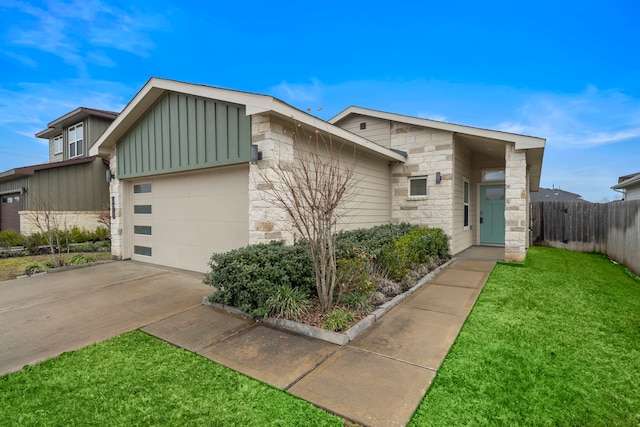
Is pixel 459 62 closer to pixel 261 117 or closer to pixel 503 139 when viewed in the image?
pixel 503 139

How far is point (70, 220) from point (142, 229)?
25.4 feet

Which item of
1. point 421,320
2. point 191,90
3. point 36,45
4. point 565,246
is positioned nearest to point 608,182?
point 565,246

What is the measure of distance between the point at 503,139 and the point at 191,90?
7.16m

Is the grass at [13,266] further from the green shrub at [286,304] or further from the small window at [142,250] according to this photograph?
the green shrub at [286,304]

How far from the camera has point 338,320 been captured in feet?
12.1

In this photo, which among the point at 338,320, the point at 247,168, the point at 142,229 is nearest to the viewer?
the point at 338,320

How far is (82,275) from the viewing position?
6.73 meters

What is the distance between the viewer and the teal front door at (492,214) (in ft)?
35.9

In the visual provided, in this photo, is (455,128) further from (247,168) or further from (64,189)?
(64,189)

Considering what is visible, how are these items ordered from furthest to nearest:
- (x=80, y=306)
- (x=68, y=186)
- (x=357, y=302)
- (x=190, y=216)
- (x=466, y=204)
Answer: (x=68, y=186) < (x=466, y=204) < (x=190, y=216) < (x=80, y=306) < (x=357, y=302)

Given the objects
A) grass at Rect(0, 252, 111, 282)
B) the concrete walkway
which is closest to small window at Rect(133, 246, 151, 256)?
grass at Rect(0, 252, 111, 282)

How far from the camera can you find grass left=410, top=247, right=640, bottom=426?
7.25 feet

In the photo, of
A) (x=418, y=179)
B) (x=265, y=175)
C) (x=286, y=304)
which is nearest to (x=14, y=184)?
(x=265, y=175)

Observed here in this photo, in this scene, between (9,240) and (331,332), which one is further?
(9,240)
